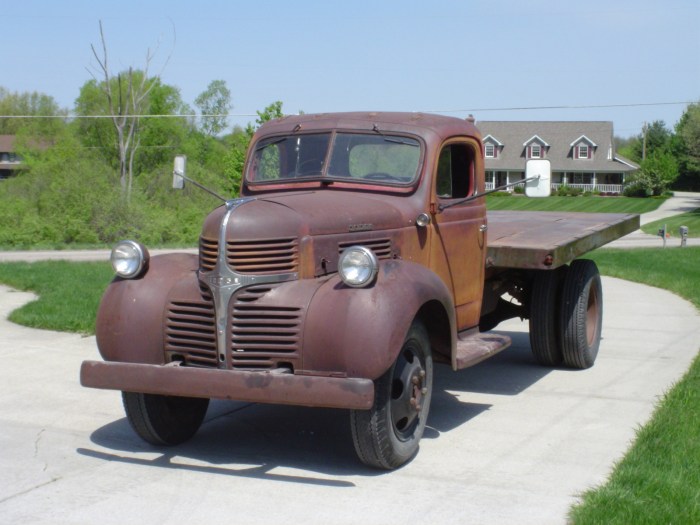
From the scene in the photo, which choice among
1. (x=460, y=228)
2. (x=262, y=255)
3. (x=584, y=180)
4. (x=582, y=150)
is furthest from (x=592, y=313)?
(x=584, y=180)

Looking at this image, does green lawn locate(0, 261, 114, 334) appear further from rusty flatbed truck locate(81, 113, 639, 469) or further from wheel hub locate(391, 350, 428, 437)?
wheel hub locate(391, 350, 428, 437)

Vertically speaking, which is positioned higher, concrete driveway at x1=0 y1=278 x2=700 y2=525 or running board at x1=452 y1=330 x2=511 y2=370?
running board at x1=452 y1=330 x2=511 y2=370

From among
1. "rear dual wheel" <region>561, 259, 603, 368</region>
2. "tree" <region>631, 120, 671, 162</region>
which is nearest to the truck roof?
"rear dual wheel" <region>561, 259, 603, 368</region>

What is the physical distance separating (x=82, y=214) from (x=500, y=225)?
1157 inches

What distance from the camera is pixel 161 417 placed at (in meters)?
6.19

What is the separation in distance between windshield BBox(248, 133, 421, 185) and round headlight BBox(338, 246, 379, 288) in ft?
Answer: 4.66

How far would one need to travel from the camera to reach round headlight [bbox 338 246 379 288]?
5406 millimetres

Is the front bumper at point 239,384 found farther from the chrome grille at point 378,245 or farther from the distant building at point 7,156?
the distant building at point 7,156

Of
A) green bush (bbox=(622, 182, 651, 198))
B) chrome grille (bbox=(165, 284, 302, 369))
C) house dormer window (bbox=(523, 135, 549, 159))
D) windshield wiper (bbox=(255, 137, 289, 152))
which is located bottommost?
green bush (bbox=(622, 182, 651, 198))

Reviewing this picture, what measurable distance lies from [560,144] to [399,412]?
7410 cm

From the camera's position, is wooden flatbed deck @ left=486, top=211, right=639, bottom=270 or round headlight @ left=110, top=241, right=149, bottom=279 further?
wooden flatbed deck @ left=486, top=211, right=639, bottom=270

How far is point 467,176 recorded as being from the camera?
7.51m

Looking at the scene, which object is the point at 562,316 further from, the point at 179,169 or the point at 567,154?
the point at 567,154

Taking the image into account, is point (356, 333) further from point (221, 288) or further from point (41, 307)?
point (41, 307)
